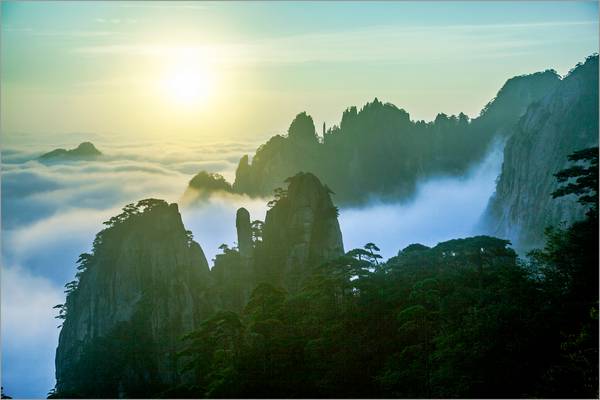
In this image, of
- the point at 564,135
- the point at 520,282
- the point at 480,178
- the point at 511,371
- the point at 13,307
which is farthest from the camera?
the point at 480,178

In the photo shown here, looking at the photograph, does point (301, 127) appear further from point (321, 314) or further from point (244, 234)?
point (321, 314)

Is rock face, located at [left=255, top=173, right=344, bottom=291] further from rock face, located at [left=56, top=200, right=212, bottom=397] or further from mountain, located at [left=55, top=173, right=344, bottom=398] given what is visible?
rock face, located at [left=56, top=200, right=212, bottom=397]

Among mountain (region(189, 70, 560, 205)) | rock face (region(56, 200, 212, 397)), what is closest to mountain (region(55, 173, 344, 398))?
rock face (region(56, 200, 212, 397))

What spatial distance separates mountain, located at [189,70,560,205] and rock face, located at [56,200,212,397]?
184 ft

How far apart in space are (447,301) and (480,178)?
126 meters

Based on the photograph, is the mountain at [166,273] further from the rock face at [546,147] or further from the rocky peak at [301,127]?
the rocky peak at [301,127]

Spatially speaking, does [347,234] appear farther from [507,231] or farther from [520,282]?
[520,282]

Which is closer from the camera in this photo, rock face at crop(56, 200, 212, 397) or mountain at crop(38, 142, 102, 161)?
rock face at crop(56, 200, 212, 397)

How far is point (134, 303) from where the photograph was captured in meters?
69.7

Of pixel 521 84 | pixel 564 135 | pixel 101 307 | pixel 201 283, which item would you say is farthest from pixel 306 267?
pixel 521 84

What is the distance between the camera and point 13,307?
137875 millimetres

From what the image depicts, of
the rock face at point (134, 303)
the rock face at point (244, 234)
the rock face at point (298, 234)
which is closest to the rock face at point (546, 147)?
the rock face at point (298, 234)

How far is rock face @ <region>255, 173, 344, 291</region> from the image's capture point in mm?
71812

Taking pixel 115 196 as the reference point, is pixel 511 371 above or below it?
below
